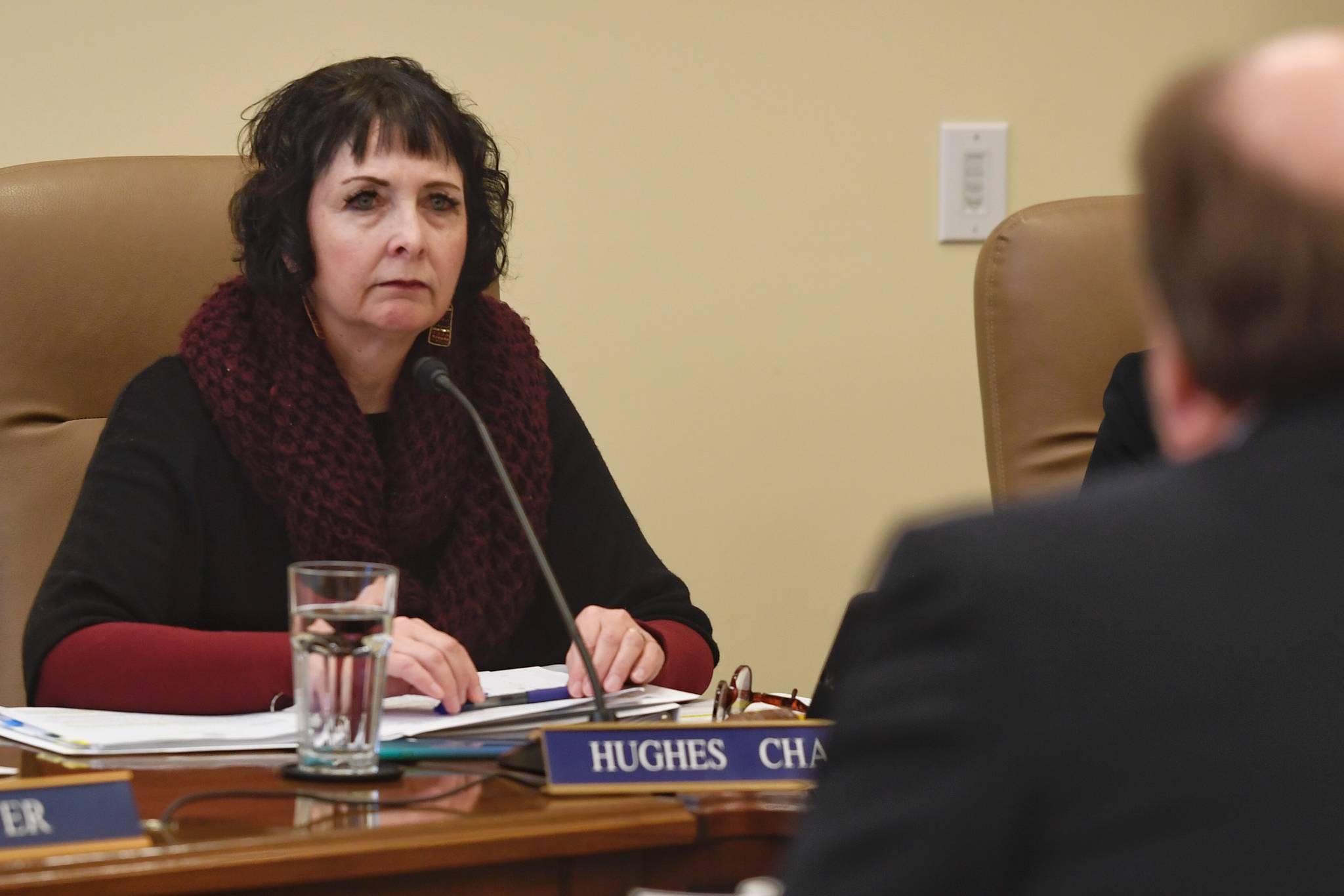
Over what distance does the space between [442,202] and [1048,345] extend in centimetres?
77

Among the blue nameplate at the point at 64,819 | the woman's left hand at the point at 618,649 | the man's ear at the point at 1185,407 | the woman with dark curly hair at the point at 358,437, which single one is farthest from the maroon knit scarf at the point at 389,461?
the man's ear at the point at 1185,407

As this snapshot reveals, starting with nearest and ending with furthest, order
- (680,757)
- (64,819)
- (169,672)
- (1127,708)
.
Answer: (1127,708) → (64,819) → (680,757) → (169,672)

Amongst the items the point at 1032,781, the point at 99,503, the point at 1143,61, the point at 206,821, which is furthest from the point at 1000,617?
the point at 1143,61

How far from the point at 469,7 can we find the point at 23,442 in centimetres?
92

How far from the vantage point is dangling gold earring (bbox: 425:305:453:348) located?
1.80 meters

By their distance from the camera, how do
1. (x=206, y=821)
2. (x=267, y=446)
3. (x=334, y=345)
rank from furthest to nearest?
1. (x=334, y=345)
2. (x=267, y=446)
3. (x=206, y=821)

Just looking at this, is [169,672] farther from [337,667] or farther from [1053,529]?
[1053,529]

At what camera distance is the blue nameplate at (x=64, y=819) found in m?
0.80

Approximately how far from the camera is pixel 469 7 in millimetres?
2262

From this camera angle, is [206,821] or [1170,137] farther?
[206,821]

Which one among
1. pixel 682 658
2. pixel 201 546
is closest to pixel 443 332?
pixel 201 546

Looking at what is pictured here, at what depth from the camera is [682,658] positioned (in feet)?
5.01

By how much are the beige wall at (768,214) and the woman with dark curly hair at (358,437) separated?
46 cm

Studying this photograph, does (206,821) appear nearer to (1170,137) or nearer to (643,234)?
(1170,137)
